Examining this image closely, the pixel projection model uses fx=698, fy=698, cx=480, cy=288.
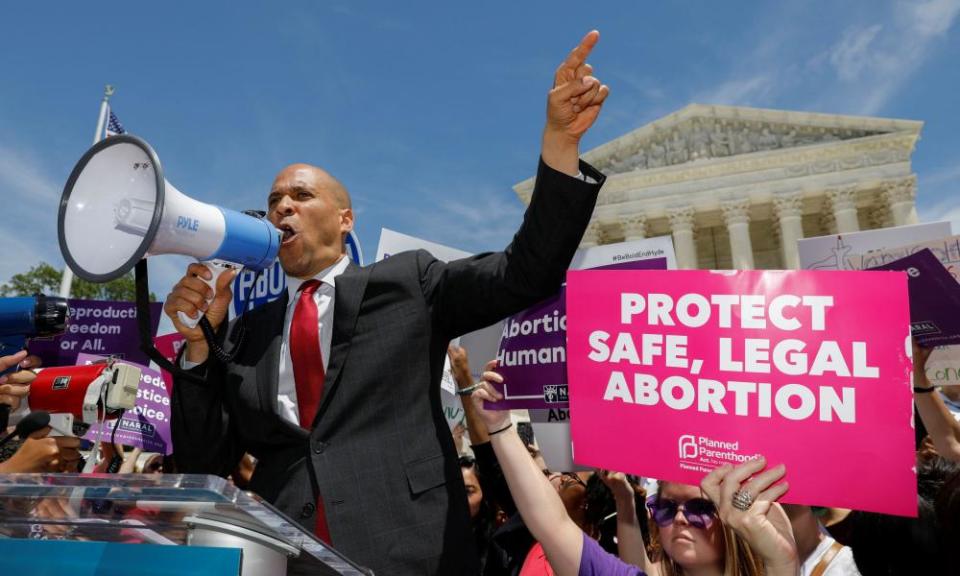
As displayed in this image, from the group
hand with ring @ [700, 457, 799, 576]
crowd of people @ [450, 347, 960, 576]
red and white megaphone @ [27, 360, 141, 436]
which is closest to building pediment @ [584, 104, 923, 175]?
crowd of people @ [450, 347, 960, 576]

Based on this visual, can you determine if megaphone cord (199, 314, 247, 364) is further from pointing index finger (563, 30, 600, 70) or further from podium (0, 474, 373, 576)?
pointing index finger (563, 30, 600, 70)

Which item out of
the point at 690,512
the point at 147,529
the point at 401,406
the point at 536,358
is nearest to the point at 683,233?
the point at 536,358

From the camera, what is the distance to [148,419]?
564 cm

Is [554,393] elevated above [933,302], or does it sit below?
below

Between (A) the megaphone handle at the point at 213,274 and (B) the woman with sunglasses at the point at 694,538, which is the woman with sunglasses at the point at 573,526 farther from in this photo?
(A) the megaphone handle at the point at 213,274

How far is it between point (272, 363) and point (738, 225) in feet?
130

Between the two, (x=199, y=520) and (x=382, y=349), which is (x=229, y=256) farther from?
(x=199, y=520)

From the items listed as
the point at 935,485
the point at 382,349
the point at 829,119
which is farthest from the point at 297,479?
the point at 829,119

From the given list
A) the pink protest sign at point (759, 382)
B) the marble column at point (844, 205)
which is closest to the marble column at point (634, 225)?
the marble column at point (844, 205)

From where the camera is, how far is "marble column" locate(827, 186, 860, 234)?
37062 mm

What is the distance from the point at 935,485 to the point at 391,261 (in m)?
2.91

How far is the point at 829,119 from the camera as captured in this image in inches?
1487

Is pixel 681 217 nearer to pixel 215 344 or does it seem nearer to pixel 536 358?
pixel 536 358

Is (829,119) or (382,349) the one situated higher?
(829,119)
